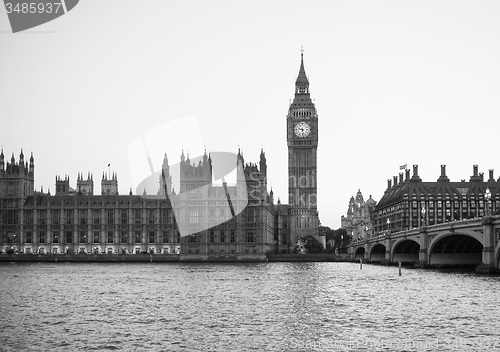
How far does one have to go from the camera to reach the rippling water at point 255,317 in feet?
131

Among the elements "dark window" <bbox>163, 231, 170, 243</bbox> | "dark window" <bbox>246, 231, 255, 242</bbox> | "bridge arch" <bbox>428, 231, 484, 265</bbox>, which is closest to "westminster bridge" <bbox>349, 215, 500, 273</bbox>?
"bridge arch" <bbox>428, 231, 484, 265</bbox>

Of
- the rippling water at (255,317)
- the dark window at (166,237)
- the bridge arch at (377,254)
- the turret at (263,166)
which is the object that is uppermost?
the turret at (263,166)

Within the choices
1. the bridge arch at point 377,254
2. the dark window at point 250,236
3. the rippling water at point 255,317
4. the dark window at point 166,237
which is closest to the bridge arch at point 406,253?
the bridge arch at point 377,254

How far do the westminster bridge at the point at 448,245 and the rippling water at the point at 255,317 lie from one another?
6410mm

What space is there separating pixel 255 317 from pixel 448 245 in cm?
7035

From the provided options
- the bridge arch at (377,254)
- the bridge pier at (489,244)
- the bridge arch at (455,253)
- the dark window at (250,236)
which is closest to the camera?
the bridge pier at (489,244)

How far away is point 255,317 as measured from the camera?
167ft

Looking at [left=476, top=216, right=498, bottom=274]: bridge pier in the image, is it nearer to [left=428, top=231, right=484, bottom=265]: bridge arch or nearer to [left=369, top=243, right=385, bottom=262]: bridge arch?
[left=428, top=231, right=484, bottom=265]: bridge arch

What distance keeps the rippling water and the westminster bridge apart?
6410 mm

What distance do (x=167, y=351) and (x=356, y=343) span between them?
9.75 metres

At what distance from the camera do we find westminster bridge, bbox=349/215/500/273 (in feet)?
278

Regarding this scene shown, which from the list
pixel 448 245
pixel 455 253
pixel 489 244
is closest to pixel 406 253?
pixel 455 253

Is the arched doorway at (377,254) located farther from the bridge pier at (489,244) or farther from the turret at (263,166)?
the bridge pier at (489,244)

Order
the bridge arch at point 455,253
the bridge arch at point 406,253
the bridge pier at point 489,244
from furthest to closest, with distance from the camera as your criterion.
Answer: the bridge arch at point 406,253
the bridge arch at point 455,253
the bridge pier at point 489,244
